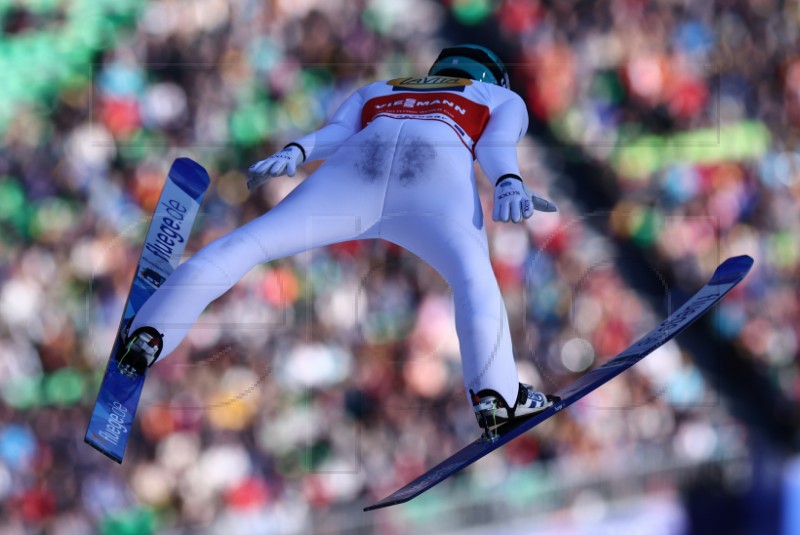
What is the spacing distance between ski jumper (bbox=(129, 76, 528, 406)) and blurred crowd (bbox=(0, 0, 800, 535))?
129 cm

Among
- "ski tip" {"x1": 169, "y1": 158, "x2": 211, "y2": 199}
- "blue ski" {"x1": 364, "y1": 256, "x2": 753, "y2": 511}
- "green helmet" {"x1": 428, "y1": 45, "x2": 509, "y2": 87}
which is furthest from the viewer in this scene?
"ski tip" {"x1": 169, "y1": 158, "x2": 211, "y2": 199}

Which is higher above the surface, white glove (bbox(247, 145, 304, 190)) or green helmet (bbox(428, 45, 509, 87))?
green helmet (bbox(428, 45, 509, 87))

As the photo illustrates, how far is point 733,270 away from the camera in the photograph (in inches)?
198

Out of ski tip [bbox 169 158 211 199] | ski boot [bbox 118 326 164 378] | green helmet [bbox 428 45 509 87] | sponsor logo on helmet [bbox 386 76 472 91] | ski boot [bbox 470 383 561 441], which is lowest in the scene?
ski boot [bbox 470 383 561 441]

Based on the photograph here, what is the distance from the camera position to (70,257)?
6.93 meters

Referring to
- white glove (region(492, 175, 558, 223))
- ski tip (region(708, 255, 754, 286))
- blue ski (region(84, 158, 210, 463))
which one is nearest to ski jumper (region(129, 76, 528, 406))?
white glove (region(492, 175, 558, 223))

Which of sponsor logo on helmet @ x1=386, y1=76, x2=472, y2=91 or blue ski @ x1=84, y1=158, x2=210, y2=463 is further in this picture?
sponsor logo on helmet @ x1=386, y1=76, x2=472, y2=91

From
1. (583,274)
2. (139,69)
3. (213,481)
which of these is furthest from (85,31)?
(583,274)

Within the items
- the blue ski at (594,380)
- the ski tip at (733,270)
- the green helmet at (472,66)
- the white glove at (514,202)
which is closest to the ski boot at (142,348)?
the blue ski at (594,380)

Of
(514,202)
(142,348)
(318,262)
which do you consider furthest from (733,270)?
(318,262)

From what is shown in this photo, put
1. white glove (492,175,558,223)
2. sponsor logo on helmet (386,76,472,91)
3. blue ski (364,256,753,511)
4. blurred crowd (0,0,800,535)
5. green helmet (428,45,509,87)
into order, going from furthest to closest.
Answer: blurred crowd (0,0,800,535), green helmet (428,45,509,87), sponsor logo on helmet (386,76,472,91), blue ski (364,256,753,511), white glove (492,175,558,223)

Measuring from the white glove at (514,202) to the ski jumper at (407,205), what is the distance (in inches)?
4.1

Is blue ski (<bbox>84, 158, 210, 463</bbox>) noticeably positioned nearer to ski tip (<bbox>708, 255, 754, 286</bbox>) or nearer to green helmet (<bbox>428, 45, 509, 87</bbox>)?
green helmet (<bbox>428, 45, 509, 87</bbox>)

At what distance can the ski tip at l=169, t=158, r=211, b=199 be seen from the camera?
4.93 m
